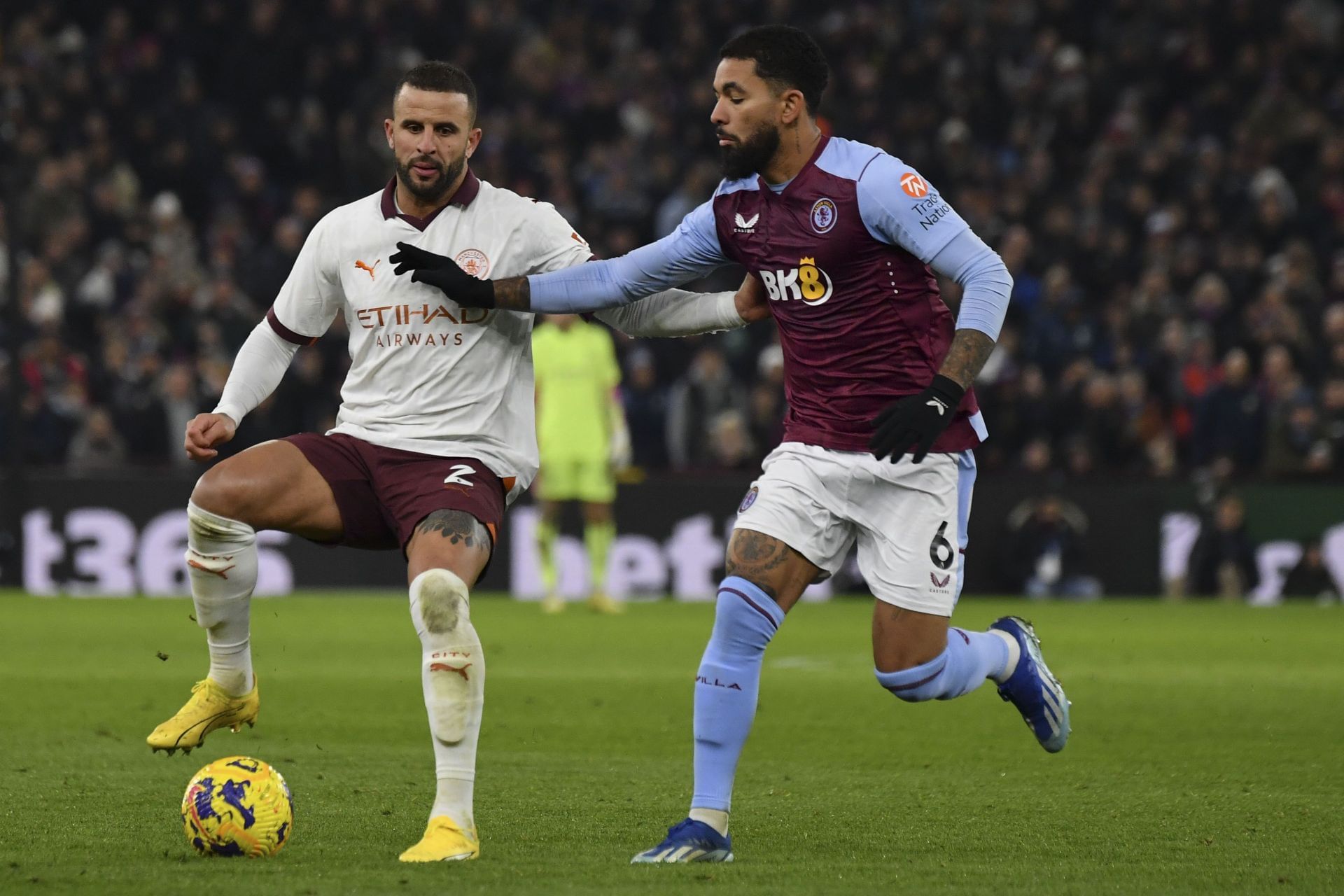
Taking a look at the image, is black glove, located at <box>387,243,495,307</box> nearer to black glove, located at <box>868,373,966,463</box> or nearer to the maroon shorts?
the maroon shorts

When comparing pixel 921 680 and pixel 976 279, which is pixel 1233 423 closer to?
pixel 921 680

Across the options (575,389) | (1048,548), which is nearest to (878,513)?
(575,389)

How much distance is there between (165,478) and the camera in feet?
53.0

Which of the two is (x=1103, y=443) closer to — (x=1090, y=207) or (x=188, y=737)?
(x=1090, y=207)

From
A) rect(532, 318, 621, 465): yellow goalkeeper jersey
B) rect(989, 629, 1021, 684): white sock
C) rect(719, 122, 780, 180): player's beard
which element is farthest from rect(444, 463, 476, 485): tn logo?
rect(532, 318, 621, 465): yellow goalkeeper jersey

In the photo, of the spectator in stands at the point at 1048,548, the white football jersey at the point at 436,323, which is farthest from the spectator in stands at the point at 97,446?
the white football jersey at the point at 436,323

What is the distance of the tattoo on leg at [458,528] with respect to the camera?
5520mm

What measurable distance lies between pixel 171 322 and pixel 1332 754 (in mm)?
12957

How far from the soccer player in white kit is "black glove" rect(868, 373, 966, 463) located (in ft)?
2.81

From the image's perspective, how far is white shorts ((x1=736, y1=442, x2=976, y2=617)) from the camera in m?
5.70

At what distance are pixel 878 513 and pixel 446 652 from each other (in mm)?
1364

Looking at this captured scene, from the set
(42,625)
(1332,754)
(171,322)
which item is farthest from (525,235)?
(171,322)

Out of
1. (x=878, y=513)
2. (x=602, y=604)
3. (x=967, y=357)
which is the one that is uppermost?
(x=967, y=357)

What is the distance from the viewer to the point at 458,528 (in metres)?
5.55
